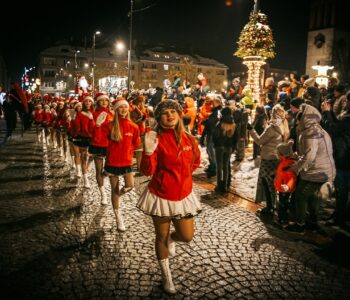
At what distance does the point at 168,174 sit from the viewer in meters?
3.62

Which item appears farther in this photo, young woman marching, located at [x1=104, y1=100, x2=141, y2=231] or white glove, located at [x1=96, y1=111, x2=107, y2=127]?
white glove, located at [x1=96, y1=111, x2=107, y2=127]

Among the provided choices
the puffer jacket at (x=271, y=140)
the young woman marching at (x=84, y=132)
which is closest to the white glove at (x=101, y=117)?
the young woman marching at (x=84, y=132)

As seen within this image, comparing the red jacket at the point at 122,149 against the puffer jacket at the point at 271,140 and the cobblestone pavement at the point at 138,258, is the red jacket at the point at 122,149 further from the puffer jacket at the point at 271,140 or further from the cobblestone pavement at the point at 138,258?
the puffer jacket at the point at 271,140

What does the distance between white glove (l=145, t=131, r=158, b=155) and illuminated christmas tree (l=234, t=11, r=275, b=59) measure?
1005 cm

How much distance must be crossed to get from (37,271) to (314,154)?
4131 mm

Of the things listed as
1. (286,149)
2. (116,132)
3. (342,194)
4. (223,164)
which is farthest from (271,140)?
(116,132)

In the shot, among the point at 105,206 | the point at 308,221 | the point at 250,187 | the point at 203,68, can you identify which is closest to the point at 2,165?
the point at 105,206

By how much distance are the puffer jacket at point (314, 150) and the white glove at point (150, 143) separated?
281 cm

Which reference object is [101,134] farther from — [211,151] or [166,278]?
[211,151]

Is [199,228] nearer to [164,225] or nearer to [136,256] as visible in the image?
[136,256]

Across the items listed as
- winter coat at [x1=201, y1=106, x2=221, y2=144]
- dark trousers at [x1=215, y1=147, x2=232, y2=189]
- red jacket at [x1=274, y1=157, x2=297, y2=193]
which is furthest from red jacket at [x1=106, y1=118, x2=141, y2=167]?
winter coat at [x1=201, y1=106, x2=221, y2=144]

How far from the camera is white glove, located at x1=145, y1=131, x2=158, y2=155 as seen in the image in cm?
349

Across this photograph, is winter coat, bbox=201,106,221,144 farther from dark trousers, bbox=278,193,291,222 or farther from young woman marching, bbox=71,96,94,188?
dark trousers, bbox=278,193,291,222

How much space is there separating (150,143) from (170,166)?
1.06 feet
